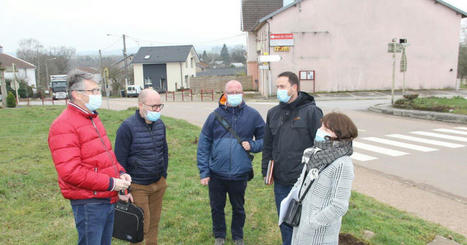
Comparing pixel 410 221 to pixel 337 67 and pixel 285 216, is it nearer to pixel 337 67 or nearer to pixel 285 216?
pixel 285 216

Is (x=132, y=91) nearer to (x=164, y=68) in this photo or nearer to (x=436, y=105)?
(x=164, y=68)

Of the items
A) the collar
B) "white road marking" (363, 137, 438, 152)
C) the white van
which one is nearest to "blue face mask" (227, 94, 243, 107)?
the collar

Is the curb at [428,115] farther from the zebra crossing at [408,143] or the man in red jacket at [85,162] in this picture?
the man in red jacket at [85,162]

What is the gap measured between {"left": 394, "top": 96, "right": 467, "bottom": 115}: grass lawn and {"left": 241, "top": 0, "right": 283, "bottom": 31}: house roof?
2356 cm

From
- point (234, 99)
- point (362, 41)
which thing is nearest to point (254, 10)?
point (362, 41)

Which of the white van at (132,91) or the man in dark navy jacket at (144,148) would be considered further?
the white van at (132,91)

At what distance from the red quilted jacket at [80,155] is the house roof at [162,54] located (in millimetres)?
53817

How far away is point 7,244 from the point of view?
13.4ft

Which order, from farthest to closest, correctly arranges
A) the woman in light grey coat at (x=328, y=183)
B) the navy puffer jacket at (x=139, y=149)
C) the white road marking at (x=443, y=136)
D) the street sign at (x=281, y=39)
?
the street sign at (x=281, y=39)
the white road marking at (x=443, y=136)
the navy puffer jacket at (x=139, y=149)
the woman in light grey coat at (x=328, y=183)

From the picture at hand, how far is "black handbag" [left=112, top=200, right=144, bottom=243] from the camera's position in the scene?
3264mm

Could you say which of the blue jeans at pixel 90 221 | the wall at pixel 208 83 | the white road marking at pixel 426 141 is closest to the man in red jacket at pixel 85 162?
the blue jeans at pixel 90 221

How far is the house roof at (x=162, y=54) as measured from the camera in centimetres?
5603

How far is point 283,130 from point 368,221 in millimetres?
1997

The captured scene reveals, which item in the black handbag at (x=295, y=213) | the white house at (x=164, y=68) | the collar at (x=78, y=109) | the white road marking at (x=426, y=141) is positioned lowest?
the white road marking at (x=426, y=141)
